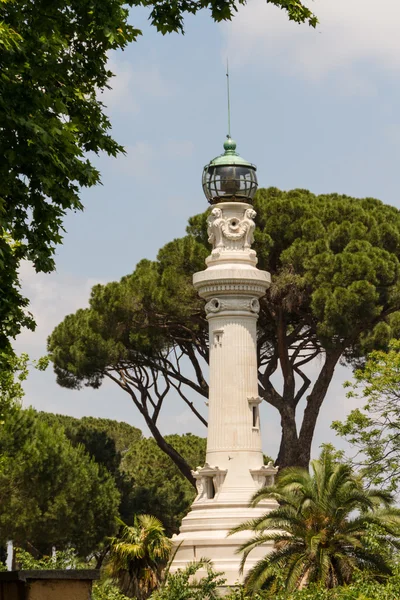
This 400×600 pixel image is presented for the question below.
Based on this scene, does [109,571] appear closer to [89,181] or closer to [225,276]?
[225,276]

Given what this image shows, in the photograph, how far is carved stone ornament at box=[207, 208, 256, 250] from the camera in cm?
4003

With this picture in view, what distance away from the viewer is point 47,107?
1259 cm

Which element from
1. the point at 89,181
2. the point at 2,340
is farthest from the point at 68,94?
the point at 2,340

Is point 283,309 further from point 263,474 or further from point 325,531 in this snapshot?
Answer: point 325,531

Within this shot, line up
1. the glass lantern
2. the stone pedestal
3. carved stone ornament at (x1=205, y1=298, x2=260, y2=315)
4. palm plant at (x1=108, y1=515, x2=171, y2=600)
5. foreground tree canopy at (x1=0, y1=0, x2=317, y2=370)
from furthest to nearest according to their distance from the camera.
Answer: the glass lantern → carved stone ornament at (x1=205, y1=298, x2=260, y2=315) → the stone pedestal → palm plant at (x1=108, y1=515, x2=171, y2=600) → foreground tree canopy at (x1=0, y1=0, x2=317, y2=370)

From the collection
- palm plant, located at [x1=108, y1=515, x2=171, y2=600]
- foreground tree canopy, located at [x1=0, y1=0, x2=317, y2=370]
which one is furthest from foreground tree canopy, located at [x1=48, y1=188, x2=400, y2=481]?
foreground tree canopy, located at [x1=0, y1=0, x2=317, y2=370]

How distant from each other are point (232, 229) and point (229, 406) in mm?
5903

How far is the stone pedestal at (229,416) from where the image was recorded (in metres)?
37.0

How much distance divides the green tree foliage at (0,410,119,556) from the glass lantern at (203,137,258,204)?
9725mm

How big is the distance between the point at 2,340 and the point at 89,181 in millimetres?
2031

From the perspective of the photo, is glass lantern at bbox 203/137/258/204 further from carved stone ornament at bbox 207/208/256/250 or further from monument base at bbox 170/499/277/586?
monument base at bbox 170/499/277/586

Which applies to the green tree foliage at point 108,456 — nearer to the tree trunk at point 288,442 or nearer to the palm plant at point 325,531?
the tree trunk at point 288,442

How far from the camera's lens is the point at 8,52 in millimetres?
12133

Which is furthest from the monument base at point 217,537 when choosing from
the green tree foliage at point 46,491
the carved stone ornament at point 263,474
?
the green tree foliage at point 46,491
